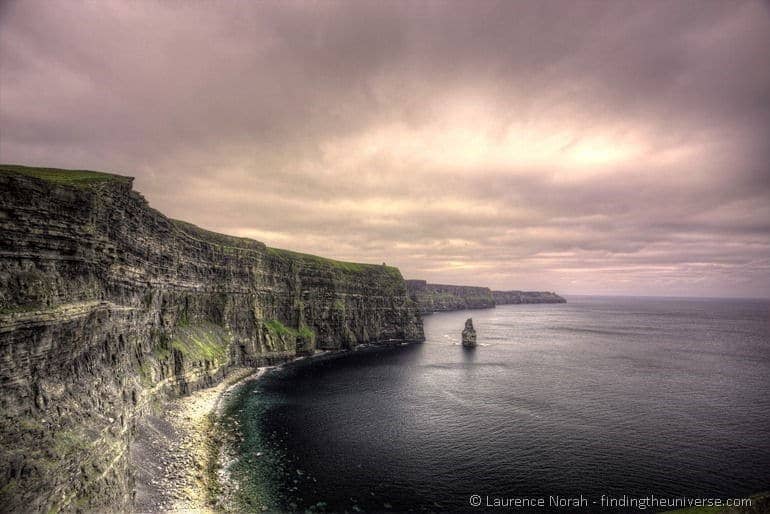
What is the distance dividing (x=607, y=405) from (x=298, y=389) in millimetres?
70081

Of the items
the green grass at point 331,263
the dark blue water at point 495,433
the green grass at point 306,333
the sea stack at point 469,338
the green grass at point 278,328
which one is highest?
the green grass at point 331,263

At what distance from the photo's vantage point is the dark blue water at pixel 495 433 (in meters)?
44.1

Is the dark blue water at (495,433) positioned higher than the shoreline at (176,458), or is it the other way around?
the shoreline at (176,458)

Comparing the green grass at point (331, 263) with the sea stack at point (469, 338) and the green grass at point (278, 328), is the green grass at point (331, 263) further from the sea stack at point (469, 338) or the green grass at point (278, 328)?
the sea stack at point (469, 338)

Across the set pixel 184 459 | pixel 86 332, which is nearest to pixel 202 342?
pixel 184 459

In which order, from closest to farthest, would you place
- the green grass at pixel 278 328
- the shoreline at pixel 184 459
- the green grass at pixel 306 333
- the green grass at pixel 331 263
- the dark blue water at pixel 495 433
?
1. the shoreline at pixel 184 459
2. the dark blue water at pixel 495 433
3. the green grass at pixel 278 328
4. the green grass at pixel 306 333
5. the green grass at pixel 331 263

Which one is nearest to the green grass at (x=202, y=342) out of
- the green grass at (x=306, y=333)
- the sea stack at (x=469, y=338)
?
the green grass at (x=306, y=333)

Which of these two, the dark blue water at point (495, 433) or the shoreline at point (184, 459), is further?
the dark blue water at point (495, 433)

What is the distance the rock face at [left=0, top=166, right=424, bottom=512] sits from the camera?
28203 mm

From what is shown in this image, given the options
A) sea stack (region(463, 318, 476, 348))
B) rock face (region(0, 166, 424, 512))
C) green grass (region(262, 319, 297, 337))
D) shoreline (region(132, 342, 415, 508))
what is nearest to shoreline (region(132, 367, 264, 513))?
shoreline (region(132, 342, 415, 508))

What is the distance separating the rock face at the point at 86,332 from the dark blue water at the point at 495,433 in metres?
15.9

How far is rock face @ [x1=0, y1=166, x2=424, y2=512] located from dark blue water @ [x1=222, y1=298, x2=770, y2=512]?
52.2ft

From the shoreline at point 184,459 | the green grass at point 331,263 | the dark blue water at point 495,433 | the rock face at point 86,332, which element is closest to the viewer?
the rock face at point 86,332

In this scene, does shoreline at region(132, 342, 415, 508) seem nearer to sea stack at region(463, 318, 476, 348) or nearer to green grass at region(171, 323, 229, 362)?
green grass at region(171, 323, 229, 362)
